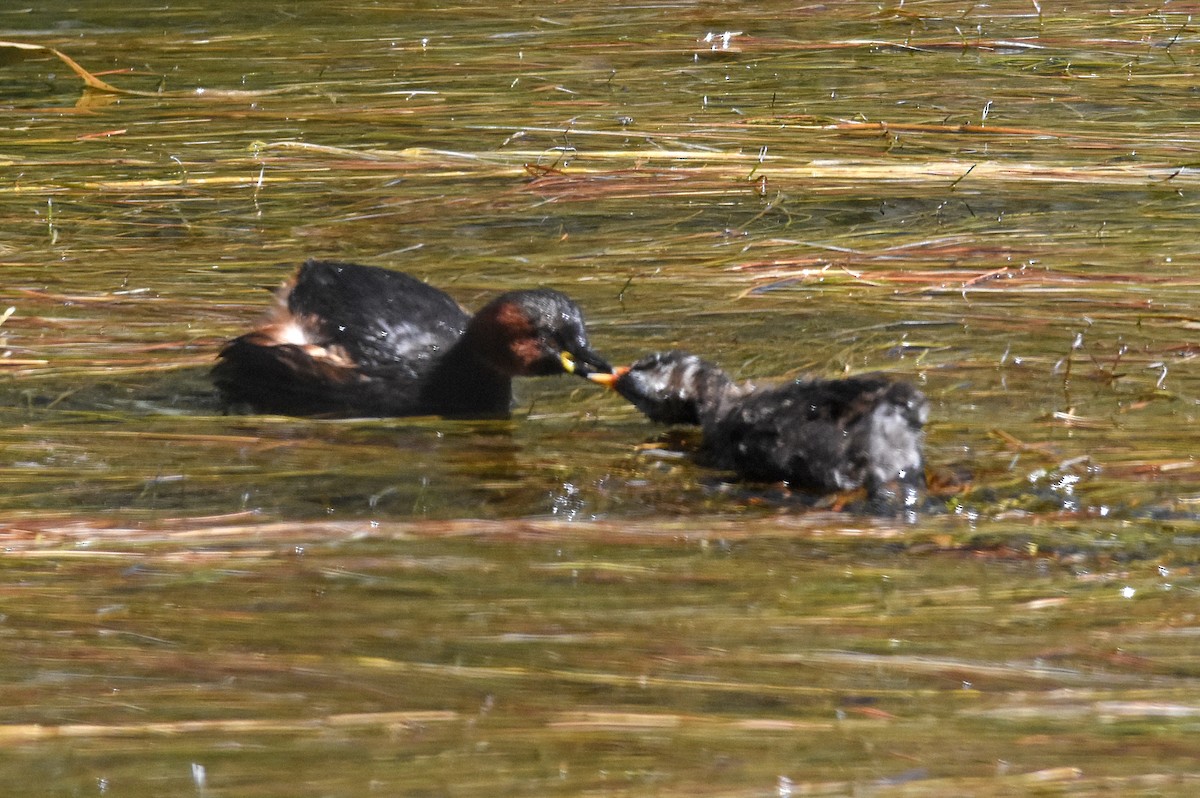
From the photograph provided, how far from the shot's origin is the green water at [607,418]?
2574 millimetres

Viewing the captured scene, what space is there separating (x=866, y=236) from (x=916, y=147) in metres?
0.75

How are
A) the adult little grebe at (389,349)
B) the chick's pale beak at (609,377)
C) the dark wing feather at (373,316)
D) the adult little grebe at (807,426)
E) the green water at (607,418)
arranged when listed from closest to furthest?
1. the green water at (607,418)
2. the adult little grebe at (807,426)
3. the chick's pale beak at (609,377)
4. the adult little grebe at (389,349)
5. the dark wing feather at (373,316)

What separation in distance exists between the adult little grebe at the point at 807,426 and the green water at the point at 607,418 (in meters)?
0.12

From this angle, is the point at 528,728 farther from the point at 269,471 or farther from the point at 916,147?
the point at 916,147

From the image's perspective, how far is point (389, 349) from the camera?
4664 millimetres

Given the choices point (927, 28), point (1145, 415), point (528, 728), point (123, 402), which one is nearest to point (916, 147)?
point (927, 28)

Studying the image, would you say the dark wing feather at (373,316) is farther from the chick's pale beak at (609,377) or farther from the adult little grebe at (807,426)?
the adult little grebe at (807,426)

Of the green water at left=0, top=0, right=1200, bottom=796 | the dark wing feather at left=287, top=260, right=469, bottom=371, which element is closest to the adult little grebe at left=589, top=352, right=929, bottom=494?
the green water at left=0, top=0, right=1200, bottom=796

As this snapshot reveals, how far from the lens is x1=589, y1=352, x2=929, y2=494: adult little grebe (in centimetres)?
365

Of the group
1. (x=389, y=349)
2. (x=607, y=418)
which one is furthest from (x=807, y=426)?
(x=389, y=349)

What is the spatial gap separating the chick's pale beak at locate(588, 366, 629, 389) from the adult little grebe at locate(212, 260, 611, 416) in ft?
0.12

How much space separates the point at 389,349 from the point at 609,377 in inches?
25.4

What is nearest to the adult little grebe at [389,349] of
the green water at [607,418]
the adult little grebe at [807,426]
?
the green water at [607,418]

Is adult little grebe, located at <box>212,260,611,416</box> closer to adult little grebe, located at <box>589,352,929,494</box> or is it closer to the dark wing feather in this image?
the dark wing feather
